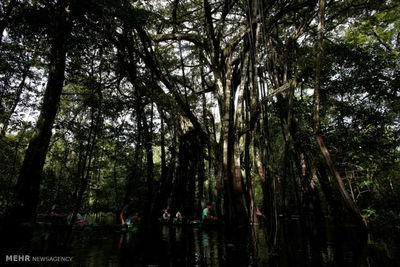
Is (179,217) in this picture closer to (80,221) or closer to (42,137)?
(80,221)

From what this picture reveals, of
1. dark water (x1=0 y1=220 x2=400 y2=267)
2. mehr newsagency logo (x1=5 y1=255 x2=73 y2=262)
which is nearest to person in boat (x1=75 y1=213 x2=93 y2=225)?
dark water (x1=0 y1=220 x2=400 y2=267)

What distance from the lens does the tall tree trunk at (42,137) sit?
→ 379 centimetres

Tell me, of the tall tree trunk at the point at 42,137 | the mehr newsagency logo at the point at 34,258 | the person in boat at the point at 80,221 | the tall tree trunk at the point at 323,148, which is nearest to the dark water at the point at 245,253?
the mehr newsagency logo at the point at 34,258

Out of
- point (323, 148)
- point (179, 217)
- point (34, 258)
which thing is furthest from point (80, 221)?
point (323, 148)

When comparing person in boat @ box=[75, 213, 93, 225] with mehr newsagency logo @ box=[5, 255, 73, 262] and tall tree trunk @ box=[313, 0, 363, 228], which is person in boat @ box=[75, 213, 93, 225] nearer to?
mehr newsagency logo @ box=[5, 255, 73, 262]

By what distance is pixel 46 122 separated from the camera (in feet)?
14.2

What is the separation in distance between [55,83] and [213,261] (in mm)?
4717

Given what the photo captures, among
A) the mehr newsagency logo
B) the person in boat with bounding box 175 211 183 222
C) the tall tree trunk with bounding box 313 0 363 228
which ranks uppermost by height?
the tall tree trunk with bounding box 313 0 363 228

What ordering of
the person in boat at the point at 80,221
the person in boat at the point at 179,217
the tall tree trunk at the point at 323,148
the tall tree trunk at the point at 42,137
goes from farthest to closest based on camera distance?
the person in boat at the point at 179,217 → the person in boat at the point at 80,221 → the tall tree trunk at the point at 42,137 → the tall tree trunk at the point at 323,148

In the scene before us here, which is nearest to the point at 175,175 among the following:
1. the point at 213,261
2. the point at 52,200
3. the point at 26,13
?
the point at 52,200

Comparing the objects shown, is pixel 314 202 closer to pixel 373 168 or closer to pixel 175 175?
pixel 373 168

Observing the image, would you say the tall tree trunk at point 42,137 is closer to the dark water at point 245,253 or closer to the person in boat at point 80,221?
the dark water at point 245,253

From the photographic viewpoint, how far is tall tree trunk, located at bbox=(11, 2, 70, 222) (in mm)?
3785

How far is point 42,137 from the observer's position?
4.25 m
